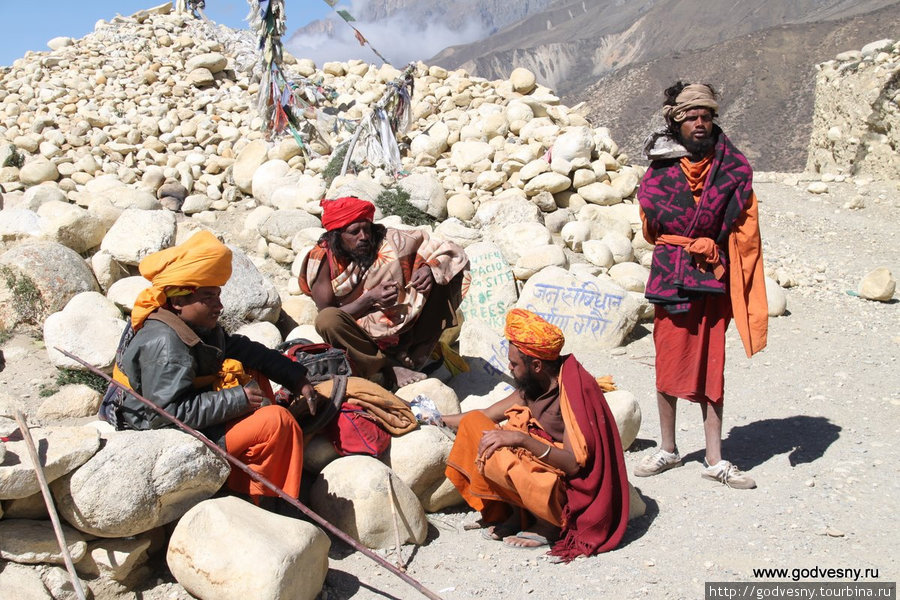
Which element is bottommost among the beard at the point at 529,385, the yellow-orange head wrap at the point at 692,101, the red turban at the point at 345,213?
the beard at the point at 529,385

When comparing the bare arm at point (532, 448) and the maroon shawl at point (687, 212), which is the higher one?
the maroon shawl at point (687, 212)

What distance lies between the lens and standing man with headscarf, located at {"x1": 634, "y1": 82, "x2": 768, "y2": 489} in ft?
11.7

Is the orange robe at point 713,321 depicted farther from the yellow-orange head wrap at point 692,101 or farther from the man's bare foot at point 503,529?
the man's bare foot at point 503,529

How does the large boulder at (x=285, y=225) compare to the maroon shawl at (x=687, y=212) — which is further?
the large boulder at (x=285, y=225)

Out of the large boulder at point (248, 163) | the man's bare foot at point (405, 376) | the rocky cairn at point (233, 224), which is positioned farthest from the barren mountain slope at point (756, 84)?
the man's bare foot at point (405, 376)

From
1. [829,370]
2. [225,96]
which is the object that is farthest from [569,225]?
[225,96]

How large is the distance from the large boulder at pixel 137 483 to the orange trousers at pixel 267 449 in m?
0.14

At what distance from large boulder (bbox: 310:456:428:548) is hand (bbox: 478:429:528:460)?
48cm

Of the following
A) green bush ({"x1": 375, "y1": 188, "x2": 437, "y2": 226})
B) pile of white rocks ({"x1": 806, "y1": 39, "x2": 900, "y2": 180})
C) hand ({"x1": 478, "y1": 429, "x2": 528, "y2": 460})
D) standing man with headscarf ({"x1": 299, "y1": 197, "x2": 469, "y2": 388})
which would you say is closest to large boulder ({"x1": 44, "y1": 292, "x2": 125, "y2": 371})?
standing man with headscarf ({"x1": 299, "y1": 197, "x2": 469, "y2": 388})

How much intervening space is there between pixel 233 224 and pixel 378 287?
4405 mm

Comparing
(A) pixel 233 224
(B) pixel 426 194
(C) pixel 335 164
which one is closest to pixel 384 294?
(B) pixel 426 194

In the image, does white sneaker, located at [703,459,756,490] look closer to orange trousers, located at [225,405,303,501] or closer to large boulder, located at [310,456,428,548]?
large boulder, located at [310,456,428,548]

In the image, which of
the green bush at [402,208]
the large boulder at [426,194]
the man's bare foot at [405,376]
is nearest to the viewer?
the man's bare foot at [405,376]

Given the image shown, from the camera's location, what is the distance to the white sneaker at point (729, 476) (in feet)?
11.8
